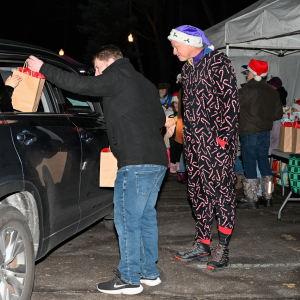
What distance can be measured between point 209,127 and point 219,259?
128cm

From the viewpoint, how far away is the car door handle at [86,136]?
375 cm

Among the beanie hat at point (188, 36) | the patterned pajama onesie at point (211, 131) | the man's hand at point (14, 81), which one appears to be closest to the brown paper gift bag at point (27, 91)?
the man's hand at point (14, 81)

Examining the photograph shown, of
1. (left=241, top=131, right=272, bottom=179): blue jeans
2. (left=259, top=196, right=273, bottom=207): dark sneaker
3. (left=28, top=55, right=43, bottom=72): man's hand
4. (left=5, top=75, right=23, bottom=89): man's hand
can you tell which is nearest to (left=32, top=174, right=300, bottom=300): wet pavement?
(left=259, top=196, right=273, bottom=207): dark sneaker

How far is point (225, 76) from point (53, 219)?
1.90m

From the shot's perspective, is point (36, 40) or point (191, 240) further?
point (36, 40)

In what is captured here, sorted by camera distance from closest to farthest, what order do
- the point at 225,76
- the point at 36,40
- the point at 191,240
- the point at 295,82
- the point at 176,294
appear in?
the point at 176,294 → the point at 225,76 → the point at 191,240 → the point at 295,82 → the point at 36,40

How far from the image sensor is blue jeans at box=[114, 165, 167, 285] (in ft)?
10.8

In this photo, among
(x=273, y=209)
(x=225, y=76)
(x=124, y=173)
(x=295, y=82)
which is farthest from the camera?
(x=295, y=82)

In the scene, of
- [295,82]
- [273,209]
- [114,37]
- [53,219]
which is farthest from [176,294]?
[114,37]

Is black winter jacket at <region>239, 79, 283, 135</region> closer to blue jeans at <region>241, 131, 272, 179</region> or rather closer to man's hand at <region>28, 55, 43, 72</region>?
blue jeans at <region>241, 131, 272, 179</region>

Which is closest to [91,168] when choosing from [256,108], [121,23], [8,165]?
[8,165]

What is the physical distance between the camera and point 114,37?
28.5m

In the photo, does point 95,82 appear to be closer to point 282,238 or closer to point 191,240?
point 191,240

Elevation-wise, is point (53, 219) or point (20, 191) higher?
point (20, 191)
